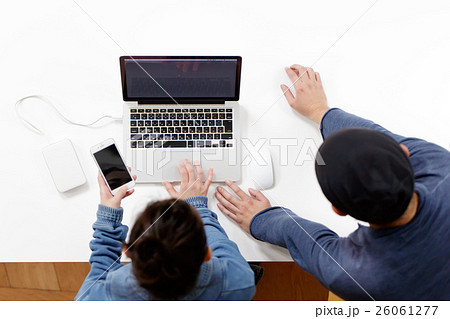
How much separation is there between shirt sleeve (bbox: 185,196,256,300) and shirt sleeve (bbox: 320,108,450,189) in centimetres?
33

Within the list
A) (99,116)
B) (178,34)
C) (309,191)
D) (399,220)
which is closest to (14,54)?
(99,116)

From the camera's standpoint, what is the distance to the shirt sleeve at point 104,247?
0.76 m

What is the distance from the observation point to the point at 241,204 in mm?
832

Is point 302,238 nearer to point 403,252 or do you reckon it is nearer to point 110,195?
point 403,252

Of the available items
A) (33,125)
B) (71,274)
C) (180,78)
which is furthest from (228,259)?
(71,274)

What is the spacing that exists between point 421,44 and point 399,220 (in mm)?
486

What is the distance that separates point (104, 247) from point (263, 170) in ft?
1.31

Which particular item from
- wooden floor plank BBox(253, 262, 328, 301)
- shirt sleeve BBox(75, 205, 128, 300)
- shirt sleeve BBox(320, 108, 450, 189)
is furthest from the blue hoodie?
wooden floor plank BBox(253, 262, 328, 301)

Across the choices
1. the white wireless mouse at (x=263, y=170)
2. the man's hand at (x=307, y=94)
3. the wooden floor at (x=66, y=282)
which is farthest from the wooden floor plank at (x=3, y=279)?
the man's hand at (x=307, y=94)

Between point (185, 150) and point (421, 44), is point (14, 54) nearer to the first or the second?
point (185, 150)

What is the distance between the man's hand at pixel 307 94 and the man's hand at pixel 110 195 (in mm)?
448

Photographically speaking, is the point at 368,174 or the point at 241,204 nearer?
the point at 368,174

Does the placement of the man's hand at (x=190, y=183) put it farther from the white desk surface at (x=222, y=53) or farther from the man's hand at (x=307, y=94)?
the man's hand at (x=307, y=94)

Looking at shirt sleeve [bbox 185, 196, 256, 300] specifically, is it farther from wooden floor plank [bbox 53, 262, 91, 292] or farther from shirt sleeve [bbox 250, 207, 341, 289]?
wooden floor plank [bbox 53, 262, 91, 292]
